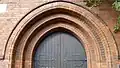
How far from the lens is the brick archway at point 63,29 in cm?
617

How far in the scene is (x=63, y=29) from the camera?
6633 mm

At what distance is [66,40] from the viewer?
6664 mm

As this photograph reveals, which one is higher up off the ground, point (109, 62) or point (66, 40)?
point (66, 40)

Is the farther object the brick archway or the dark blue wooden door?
the dark blue wooden door

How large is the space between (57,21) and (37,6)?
0.63 metres

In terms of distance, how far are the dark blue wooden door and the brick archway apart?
0.18 meters

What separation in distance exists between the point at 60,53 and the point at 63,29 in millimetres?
594

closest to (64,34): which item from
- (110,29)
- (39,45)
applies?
(39,45)

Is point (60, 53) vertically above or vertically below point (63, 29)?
below

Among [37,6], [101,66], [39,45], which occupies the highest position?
[37,6]

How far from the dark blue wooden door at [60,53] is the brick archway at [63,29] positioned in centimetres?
18

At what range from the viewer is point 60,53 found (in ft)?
21.6

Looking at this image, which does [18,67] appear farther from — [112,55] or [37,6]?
[112,55]

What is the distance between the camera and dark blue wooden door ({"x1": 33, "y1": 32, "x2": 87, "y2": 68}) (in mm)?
6539
